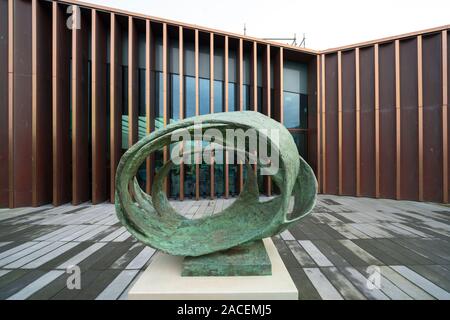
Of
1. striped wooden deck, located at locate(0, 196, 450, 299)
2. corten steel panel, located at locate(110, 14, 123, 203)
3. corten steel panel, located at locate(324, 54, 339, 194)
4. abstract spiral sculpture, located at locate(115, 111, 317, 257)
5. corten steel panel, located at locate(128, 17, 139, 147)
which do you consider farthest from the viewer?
A: corten steel panel, located at locate(324, 54, 339, 194)

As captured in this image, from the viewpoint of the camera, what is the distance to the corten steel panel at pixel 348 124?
9.29 meters

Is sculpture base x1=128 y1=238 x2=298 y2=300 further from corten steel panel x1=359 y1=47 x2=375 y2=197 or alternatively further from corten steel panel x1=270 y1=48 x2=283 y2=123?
corten steel panel x1=359 y1=47 x2=375 y2=197

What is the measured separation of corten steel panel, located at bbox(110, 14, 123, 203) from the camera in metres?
7.73

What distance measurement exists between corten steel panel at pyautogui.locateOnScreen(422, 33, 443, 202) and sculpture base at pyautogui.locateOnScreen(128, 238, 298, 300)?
995 cm

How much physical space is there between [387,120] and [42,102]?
1469 cm

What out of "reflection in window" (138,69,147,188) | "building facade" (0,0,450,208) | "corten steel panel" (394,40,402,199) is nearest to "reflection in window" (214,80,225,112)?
"building facade" (0,0,450,208)

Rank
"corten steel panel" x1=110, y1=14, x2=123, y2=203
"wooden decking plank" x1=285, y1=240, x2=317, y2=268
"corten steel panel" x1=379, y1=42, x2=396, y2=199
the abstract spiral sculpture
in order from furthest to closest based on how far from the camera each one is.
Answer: "corten steel panel" x1=379, y1=42, x2=396, y2=199, "corten steel panel" x1=110, y1=14, x2=123, y2=203, "wooden decking plank" x1=285, y1=240, x2=317, y2=268, the abstract spiral sculpture

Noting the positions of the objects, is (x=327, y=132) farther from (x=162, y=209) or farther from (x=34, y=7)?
(x=34, y=7)

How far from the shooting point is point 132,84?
7.92m

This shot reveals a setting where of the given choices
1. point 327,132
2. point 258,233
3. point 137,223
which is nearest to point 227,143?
point 258,233

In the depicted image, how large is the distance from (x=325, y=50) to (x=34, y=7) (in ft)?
41.1

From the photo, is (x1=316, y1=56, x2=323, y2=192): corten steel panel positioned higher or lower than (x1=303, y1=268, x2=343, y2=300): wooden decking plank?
higher

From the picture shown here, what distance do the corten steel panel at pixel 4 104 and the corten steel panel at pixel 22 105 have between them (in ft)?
0.98

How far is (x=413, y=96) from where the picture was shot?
8.52 m
